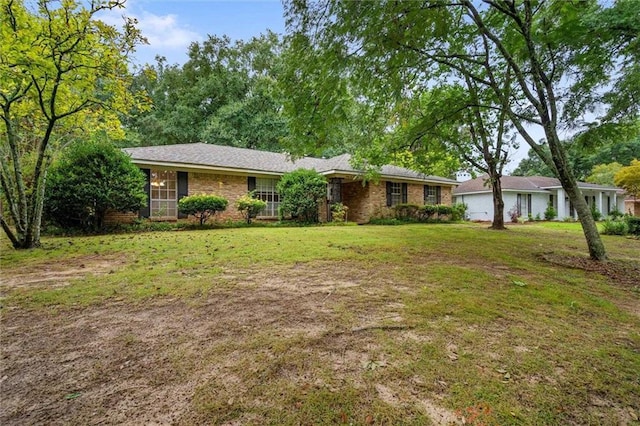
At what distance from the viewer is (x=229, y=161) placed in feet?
44.9

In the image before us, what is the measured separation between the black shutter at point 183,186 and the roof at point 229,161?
512 millimetres

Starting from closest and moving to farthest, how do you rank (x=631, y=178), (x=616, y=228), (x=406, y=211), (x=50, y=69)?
(x=50, y=69)
(x=616, y=228)
(x=406, y=211)
(x=631, y=178)

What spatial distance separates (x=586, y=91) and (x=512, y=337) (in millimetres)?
7571

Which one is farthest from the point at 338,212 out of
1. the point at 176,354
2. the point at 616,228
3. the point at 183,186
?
the point at 176,354

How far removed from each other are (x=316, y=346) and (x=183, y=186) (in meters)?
11.6

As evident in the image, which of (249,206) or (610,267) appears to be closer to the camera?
(610,267)

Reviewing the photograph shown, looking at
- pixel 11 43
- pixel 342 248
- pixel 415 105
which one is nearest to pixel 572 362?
pixel 342 248

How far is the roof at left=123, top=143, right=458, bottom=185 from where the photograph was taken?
39.2 feet

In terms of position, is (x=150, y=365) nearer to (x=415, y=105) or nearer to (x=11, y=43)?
(x=11, y=43)

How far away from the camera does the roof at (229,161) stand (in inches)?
470

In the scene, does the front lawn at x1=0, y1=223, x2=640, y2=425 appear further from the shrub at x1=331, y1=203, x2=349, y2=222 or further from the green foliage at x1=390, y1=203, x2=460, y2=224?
the green foliage at x1=390, y1=203, x2=460, y2=224

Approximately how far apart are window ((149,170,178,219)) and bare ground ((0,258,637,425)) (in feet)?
30.9

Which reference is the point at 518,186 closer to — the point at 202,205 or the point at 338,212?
the point at 338,212

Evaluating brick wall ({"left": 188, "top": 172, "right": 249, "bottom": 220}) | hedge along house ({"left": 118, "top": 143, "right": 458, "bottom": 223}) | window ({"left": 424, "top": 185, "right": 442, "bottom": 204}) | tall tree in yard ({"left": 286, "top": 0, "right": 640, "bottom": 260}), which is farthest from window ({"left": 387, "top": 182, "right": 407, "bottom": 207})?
tall tree in yard ({"left": 286, "top": 0, "right": 640, "bottom": 260})
